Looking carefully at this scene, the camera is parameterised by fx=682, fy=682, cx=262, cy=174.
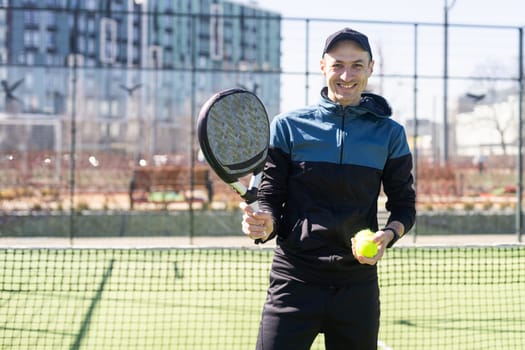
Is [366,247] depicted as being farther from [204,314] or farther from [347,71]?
[204,314]

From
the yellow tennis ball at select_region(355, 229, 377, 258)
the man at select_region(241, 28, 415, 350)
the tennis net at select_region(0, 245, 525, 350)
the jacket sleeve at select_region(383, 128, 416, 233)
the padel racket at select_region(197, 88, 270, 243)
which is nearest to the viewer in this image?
the padel racket at select_region(197, 88, 270, 243)

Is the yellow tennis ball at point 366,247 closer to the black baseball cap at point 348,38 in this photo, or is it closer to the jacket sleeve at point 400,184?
the jacket sleeve at point 400,184

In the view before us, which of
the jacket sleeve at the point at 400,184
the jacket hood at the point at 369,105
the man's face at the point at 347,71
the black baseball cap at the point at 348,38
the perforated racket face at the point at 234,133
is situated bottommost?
the jacket sleeve at the point at 400,184

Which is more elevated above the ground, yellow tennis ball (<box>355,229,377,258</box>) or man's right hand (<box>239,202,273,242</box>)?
man's right hand (<box>239,202,273,242</box>)

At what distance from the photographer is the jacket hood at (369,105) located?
7.14 ft

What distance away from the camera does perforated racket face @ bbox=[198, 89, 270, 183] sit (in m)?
1.91

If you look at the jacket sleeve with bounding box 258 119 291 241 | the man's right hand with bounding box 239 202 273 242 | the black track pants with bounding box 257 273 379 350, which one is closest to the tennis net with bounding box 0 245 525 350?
the black track pants with bounding box 257 273 379 350

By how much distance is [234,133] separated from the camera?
6.71 ft

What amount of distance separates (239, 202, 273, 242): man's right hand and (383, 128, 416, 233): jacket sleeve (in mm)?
470

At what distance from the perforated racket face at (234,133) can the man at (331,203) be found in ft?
0.37

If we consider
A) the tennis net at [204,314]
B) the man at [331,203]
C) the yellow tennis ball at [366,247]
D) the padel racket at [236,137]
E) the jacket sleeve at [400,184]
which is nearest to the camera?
the padel racket at [236,137]

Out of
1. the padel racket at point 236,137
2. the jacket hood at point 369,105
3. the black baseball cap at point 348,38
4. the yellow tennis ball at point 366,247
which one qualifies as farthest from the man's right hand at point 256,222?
the black baseball cap at point 348,38

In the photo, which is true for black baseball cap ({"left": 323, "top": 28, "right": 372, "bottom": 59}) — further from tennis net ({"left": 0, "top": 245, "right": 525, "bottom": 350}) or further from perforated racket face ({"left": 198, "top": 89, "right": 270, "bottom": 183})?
tennis net ({"left": 0, "top": 245, "right": 525, "bottom": 350})

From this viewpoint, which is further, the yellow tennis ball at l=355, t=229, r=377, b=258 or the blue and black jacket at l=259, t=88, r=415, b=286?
the blue and black jacket at l=259, t=88, r=415, b=286
